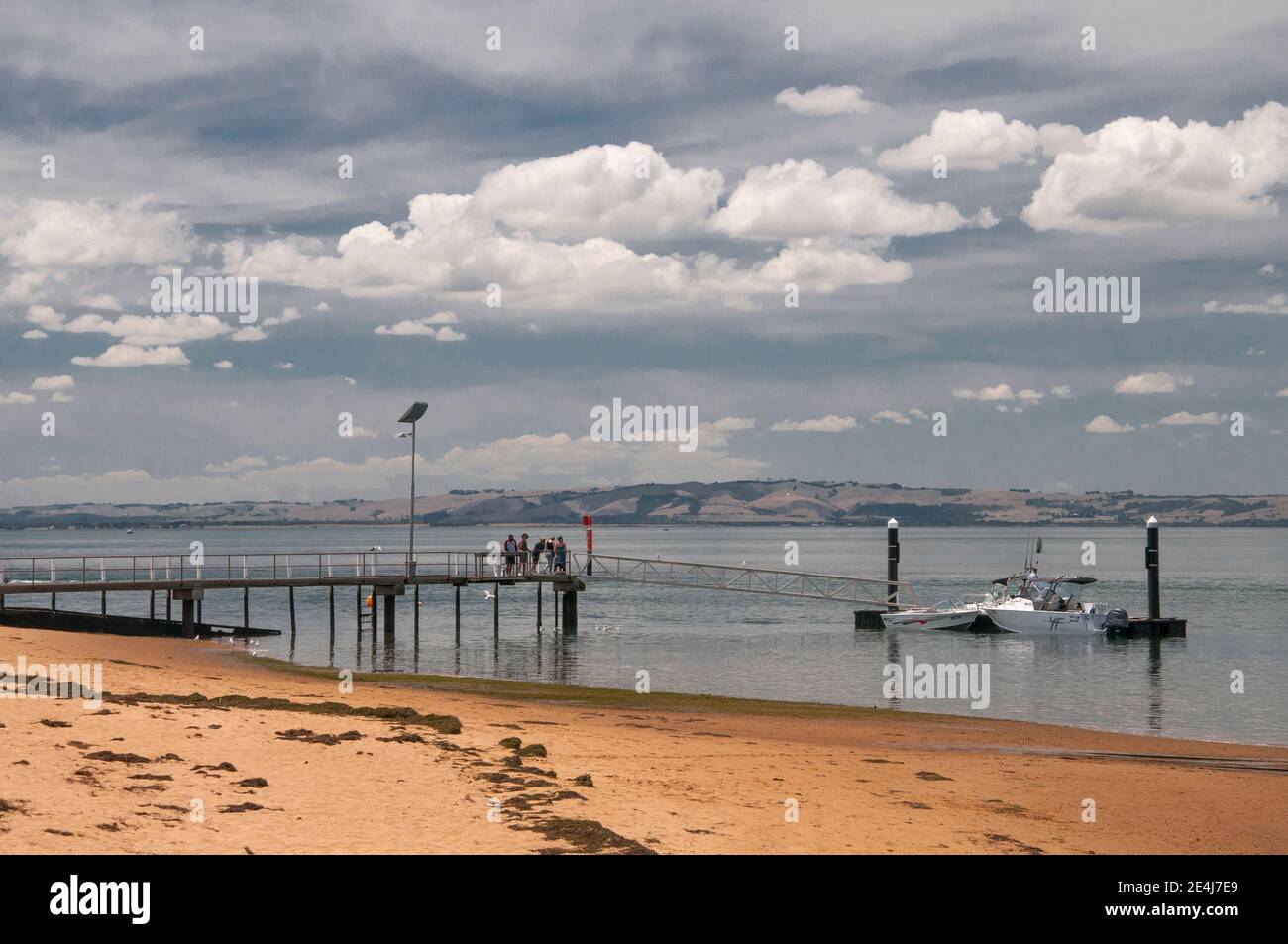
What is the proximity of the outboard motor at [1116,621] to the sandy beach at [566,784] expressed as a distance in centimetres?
3031

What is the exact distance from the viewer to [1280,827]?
54.7 feet

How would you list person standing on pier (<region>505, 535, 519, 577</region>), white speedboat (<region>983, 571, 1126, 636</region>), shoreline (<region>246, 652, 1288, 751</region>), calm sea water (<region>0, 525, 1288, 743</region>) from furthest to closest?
white speedboat (<region>983, 571, 1126, 636</region>)
person standing on pier (<region>505, 535, 519, 577</region>)
calm sea water (<region>0, 525, 1288, 743</region>)
shoreline (<region>246, 652, 1288, 751</region>)

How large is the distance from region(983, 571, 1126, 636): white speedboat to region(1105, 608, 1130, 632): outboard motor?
0.15m

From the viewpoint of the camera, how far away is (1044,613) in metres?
57.3

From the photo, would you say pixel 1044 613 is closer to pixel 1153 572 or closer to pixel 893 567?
pixel 1153 572

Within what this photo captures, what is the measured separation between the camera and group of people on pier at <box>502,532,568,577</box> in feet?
182

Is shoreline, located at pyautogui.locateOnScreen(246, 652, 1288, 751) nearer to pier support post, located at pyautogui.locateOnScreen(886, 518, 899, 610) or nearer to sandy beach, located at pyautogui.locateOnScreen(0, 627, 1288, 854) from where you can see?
sandy beach, located at pyautogui.locateOnScreen(0, 627, 1288, 854)

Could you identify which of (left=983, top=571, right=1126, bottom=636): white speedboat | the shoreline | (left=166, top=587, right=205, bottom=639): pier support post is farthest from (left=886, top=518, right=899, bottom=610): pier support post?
(left=166, top=587, right=205, bottom=639): pier support post

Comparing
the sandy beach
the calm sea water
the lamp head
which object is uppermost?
the lamp head

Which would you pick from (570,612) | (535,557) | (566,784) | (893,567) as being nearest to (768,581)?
(893,567)
